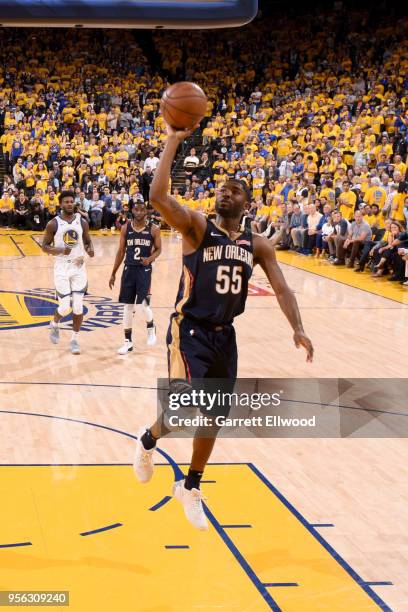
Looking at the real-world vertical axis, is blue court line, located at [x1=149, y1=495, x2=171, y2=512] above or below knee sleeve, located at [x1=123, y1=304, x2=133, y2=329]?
below

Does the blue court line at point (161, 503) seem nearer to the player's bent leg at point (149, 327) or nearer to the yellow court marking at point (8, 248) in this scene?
the player's bent leg at point (149, 327)

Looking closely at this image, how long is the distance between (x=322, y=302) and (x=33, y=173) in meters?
14.4

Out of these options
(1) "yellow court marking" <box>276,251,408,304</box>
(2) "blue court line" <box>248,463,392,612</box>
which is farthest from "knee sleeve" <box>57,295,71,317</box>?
(1) "yellow court marking" <box>276,251,408,304</box>

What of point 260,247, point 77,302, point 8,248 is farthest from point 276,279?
point 8,248

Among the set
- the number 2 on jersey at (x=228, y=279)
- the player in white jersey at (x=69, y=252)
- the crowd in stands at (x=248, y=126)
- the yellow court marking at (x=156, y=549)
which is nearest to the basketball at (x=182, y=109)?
the number 2 on jersey at (x=228, y=279)

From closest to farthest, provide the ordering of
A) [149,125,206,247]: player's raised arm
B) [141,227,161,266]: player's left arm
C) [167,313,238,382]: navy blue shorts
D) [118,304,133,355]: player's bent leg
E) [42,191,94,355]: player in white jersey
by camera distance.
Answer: [149,125,206,247]: player's raised arm, [167,313,238,382]: navy blue shorts, [42,191,94,355]: player in white jersey, [141,227,161,266]: player's left arm, [118,304,133,355]: player's bent leg

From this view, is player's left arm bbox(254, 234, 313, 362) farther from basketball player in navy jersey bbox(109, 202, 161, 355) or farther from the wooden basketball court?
basketball player in navy jersey bbox(109, 202, 161, 355)

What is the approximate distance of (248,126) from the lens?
27703mm

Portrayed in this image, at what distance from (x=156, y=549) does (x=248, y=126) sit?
23.7 metres

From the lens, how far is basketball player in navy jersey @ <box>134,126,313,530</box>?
495 cm

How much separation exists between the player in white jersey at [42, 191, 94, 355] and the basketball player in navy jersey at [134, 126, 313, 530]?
16.2 feet

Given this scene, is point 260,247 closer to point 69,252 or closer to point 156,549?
point 156,549

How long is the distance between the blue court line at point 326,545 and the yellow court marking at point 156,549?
2cm

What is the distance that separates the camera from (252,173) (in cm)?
2442
